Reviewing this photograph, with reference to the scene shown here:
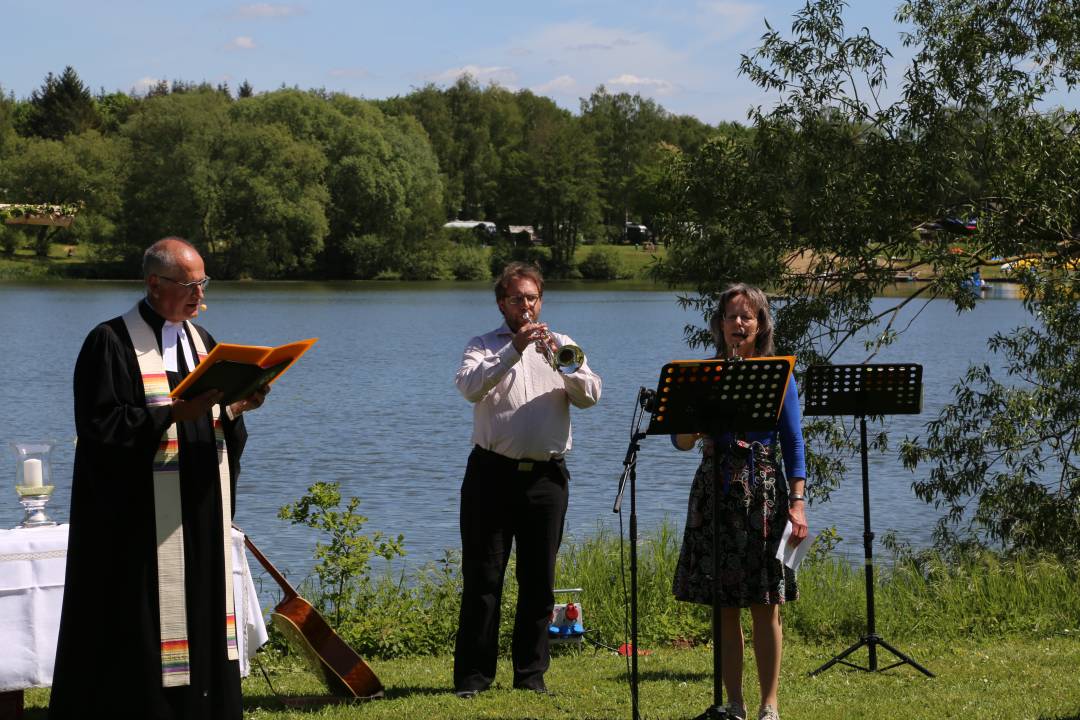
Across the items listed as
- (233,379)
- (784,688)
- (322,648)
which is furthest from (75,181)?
(233,379)

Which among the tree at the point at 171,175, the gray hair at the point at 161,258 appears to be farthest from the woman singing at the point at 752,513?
the tree at the point at 171,175

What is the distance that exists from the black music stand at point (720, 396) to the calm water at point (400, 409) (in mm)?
6747

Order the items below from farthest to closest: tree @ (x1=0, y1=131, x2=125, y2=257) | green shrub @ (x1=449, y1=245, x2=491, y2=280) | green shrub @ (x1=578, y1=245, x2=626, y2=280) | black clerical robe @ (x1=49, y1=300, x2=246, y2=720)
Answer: green shrub @ (x1=578, y1=245, x2=626, y2=280) < green shrub @ (x1=449, y1=245, x2=491, y2=280) < tree @ (x1=0, y1=131, x2=125, y2=257) < black clerical robe @ (x1=49, y1=300, x2=246, y2=720)

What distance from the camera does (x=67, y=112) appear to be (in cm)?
10069

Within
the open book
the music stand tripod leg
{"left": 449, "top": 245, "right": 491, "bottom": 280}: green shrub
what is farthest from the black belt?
{"left": 449, "top": 245, "right": 491, "bottom": 280}: green shrub

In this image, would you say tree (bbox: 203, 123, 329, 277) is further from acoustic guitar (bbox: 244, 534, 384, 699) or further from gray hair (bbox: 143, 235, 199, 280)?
gray hair (bbox: 143, 235, 199, 280)

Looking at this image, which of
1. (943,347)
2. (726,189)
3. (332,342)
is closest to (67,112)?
(332,342)

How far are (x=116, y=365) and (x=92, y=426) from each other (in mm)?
238

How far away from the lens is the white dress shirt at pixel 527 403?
20.8ft

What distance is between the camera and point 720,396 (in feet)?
16.9

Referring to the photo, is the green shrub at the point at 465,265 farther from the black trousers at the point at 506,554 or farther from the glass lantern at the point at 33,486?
the glass lantern at the point at 33,486

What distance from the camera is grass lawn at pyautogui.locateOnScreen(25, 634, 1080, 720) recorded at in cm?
623

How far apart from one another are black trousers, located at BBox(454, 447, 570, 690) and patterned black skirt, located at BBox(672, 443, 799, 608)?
37.2 inches

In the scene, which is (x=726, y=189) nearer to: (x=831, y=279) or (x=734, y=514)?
(x=831, y=279)
